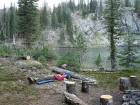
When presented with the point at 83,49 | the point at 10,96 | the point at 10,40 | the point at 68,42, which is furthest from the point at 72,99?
the point at 68,42

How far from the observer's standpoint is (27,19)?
1134 inches

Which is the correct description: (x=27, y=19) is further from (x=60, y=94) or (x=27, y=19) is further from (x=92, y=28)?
(x=92, y=28)

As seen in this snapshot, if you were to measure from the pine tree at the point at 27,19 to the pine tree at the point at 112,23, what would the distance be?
36.6ft

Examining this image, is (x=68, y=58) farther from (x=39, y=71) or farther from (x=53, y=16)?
(x=53, y=16)

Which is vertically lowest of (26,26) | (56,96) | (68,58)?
(56,96)

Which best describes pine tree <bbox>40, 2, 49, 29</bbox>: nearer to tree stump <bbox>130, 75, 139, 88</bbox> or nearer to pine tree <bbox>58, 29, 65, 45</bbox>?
pine tree <bbox>58, 29, 65, 45</bbox>

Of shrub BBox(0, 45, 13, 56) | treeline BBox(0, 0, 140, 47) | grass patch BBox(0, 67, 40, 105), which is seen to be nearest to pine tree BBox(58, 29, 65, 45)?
treeline BBox(0, 0, 140, 47)

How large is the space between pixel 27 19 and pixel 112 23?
1280cm

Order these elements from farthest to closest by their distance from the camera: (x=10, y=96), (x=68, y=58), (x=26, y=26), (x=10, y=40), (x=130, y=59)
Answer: (x=10, y=40)
(x=26, y=26)
(x=130, y=59)
(x=68, y=58)
(x=10, y=96)

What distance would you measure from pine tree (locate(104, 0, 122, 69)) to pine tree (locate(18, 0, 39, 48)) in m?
11.2

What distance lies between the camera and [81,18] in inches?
4070

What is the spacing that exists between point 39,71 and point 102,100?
25.5 ft

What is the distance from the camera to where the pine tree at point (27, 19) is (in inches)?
1129

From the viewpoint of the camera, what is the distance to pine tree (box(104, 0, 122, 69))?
75.8 ft
